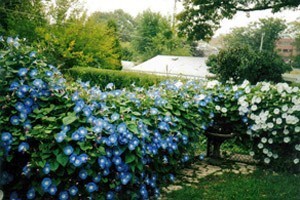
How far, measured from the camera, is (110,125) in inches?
96.0

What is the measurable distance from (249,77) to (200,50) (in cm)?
3154

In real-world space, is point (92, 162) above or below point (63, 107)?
below

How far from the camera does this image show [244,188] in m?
3.54

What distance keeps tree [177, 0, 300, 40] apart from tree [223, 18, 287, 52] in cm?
2041

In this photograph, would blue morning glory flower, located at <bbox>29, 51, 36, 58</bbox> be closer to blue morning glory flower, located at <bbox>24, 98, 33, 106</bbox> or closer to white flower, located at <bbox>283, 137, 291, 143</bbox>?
blue morning glory flower, located at <bbox>24, 98, 33, 106</bbox>

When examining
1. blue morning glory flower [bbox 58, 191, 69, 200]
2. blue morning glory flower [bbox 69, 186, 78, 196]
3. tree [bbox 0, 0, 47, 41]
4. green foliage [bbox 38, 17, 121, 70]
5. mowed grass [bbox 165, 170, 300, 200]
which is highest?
tree [bbox 0, 0, 47, 41]

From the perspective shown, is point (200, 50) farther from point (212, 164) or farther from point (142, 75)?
point (212, 164)

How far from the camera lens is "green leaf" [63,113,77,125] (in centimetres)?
228

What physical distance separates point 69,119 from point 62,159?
0.98ft

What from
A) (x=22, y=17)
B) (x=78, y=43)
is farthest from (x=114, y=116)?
(x=22, y=17)

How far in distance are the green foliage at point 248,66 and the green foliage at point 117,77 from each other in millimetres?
2557

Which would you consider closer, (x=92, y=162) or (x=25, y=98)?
(x=92, y=162)

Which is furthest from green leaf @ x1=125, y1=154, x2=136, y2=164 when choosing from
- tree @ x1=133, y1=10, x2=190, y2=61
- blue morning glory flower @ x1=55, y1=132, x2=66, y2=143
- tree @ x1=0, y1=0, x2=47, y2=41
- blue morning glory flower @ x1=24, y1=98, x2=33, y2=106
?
tree @ x1=133, y1=10, x2=190, y2=61

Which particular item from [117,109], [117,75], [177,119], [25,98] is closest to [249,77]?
[117,75]
